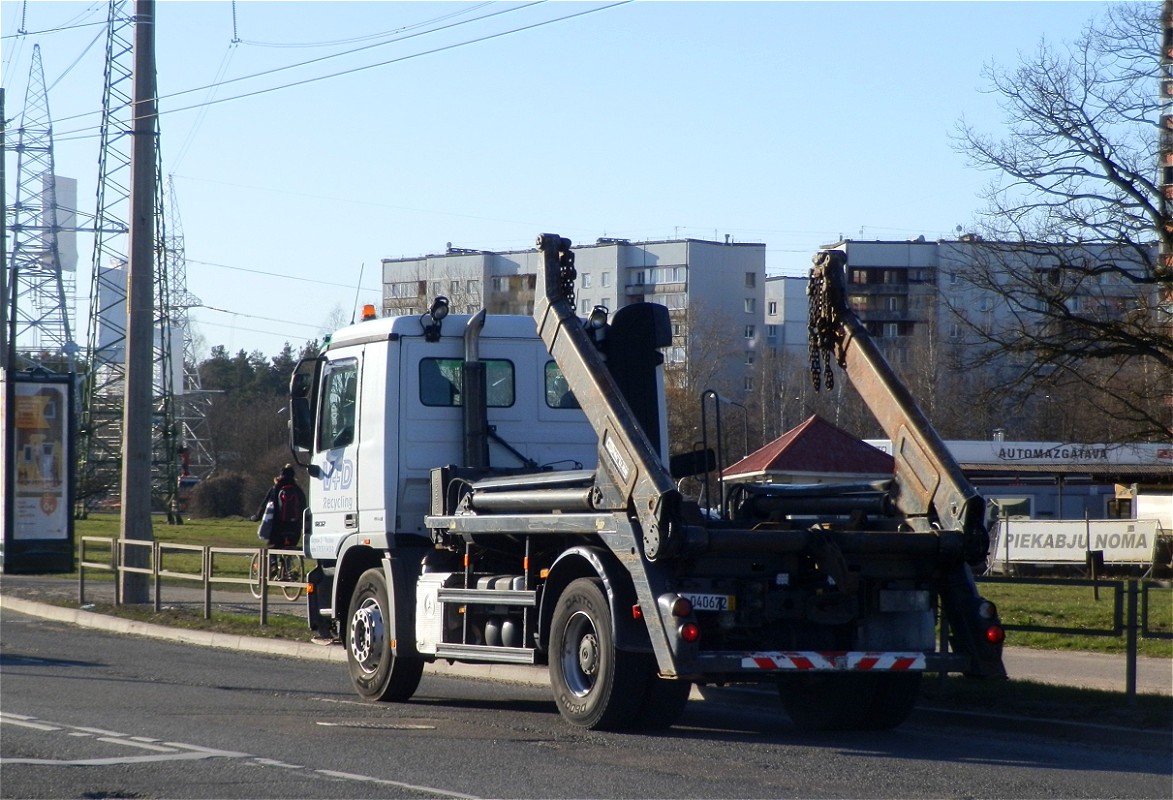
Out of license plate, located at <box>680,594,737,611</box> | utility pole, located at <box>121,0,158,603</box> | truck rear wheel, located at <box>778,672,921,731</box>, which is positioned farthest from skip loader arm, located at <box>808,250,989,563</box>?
utility pole, located at <box>121,0,158,603</box>

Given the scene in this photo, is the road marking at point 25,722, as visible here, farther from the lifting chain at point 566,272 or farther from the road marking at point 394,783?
the lifting chain at point 566,272

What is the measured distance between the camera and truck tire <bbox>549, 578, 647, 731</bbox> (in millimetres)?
9328

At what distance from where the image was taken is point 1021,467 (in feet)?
175

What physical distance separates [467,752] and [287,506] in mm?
12858

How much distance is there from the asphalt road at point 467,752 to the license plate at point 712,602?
883 mm

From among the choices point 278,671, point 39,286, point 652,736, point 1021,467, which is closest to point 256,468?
point 39,286

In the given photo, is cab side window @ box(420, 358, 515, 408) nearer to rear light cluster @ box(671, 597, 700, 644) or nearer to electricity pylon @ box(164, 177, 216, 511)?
rear light cluster @ box(671, 597, 700, 644)

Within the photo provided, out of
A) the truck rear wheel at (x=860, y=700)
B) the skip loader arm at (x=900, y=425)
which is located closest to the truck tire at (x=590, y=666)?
the truck rear wheel at (x=860, y=700)

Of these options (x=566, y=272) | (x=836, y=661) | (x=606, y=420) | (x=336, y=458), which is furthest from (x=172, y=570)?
(x=836, y=661)

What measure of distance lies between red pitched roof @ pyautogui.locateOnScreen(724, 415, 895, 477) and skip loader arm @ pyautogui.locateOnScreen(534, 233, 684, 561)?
2227cm

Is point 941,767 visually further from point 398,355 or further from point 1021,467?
point 1021,467

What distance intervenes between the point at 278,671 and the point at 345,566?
2412mm

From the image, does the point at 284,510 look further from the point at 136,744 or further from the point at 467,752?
the point at 467,752

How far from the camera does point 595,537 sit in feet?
32.0
